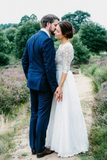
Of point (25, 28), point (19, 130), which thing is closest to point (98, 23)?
point (25, 28)

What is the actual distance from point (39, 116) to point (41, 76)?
2.29 feet

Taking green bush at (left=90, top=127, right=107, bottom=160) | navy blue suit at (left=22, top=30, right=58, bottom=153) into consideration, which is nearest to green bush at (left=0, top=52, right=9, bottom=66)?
navy blue suit at (left=22, top=30, right=58, bottom=153)

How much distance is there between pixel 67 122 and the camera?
300cm

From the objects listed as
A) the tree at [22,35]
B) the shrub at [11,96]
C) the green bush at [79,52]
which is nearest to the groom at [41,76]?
the shrub at [11,96]

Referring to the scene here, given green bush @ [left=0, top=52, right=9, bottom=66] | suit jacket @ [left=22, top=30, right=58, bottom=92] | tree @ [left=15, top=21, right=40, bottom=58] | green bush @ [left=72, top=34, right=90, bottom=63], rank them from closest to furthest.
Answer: suit jacket @ [left=22, top=30, right=58, bottom=92], green bush @ [left=72, top=34, right=90, bottom=63], green bush @ [left=0, top=52, right=9, bottom=66], tree @ [left=15, top=21, right=40, bottom=58]

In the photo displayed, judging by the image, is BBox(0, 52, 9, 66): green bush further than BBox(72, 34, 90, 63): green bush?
Yes

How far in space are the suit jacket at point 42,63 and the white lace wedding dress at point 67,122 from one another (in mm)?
238

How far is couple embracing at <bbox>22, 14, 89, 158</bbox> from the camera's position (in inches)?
110

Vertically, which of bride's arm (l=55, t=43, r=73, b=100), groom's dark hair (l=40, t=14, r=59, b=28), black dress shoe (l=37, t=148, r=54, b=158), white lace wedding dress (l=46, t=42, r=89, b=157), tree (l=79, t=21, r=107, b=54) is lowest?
black dress shoe (l=37, t=148, r=54, b=158)

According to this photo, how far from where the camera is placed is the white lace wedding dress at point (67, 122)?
→ 2.98 meters

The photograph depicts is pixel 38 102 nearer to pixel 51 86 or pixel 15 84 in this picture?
pixel 51 86

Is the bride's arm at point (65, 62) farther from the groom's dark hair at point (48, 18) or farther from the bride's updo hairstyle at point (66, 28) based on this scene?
the groom's dark hair at point (48, 18)

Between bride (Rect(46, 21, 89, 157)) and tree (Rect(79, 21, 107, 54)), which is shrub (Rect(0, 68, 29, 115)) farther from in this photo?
tree (Rect(79, 21, 107, 54))

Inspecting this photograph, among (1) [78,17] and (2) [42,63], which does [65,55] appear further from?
(1) [78,17]
